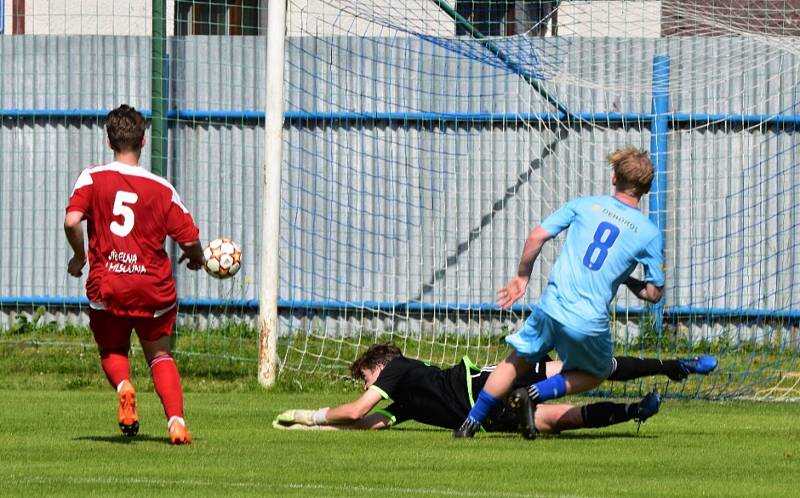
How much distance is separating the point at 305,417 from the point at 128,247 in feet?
5.81

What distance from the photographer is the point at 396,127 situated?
1519 cm

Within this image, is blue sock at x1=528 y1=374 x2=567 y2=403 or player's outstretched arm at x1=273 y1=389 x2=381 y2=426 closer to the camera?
blue sock at x1=528 y1=374 x2=567 y2=403

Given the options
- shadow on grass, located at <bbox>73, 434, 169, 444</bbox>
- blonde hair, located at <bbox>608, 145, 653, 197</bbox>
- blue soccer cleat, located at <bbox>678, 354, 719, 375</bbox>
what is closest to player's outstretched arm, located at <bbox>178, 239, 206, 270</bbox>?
shadow on grass, located at <bbox>73, 434, 169, 444</bbox>

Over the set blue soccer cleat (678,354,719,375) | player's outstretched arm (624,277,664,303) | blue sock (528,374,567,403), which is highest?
player's outstretched arm (624,277,664,303)

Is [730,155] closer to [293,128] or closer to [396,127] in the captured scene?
[396,127]

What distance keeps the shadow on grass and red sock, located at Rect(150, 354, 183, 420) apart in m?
0.25

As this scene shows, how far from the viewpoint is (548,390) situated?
8.41 m

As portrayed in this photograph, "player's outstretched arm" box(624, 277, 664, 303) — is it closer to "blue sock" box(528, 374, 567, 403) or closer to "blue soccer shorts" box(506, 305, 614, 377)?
"blue soccer shorts" box(506, 305, 614, 377)

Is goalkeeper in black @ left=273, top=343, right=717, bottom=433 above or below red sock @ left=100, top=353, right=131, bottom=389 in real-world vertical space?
below

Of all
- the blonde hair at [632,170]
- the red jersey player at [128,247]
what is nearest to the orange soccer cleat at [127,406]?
the red jersey player at [128,247]

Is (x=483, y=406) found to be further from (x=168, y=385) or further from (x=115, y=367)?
(x=115, y=367)

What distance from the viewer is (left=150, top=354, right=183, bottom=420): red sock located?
8.18 meters

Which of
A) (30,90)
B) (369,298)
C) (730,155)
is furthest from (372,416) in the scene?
(30,90)

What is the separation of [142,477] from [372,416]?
8.55 ft
